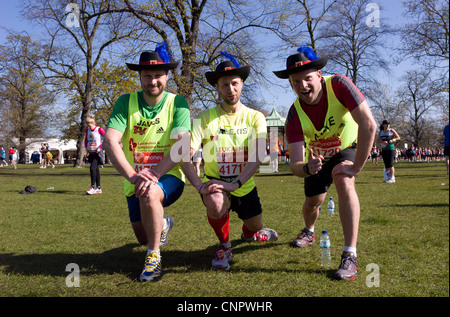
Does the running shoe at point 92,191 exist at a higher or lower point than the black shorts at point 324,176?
lower

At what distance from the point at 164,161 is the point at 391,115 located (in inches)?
1953

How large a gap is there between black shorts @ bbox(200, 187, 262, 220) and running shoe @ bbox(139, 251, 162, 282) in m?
1.13

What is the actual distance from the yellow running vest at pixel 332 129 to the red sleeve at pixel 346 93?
54 millimetres

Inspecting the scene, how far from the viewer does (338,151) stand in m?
3.85

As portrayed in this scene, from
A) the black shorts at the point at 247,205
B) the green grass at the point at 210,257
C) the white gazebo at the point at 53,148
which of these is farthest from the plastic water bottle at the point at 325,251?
the white gazebo at the point at 53,148

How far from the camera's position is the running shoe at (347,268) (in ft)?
10.2

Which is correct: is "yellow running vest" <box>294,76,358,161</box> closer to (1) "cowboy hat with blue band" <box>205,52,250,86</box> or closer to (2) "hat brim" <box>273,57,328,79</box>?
(2) "hat brim" <box>273,57,328,79</box>

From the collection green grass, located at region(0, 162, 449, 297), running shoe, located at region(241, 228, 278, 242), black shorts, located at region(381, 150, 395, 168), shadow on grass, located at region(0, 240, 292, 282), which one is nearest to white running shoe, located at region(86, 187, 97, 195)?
green grass, located at region(0, 162, 449, 297)

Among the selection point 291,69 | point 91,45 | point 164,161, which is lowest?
point 164,161

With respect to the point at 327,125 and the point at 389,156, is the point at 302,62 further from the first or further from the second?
the point at 389,156

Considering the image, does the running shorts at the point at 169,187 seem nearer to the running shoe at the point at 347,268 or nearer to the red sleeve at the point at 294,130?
the red sleeve at the point at 294,130

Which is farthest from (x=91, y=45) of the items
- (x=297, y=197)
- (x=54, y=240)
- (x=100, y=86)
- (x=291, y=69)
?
(x=291, y=69)

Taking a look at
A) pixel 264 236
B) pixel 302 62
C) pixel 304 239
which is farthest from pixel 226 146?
pixel 304 239
